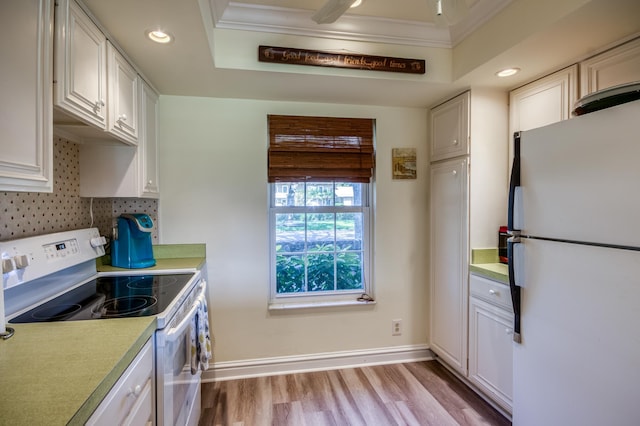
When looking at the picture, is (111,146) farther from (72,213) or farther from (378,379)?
(378,379)

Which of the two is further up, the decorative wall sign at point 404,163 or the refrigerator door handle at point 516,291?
the decorative wall sign at point 404,163

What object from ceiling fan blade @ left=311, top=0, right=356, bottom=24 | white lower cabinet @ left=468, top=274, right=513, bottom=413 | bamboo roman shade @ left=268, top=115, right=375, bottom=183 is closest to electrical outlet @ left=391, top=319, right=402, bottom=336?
white lower cabinet @ left=468, top=274, right=513, bottom=413

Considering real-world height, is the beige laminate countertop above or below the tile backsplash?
below

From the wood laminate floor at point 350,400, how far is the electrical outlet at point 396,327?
0.28 m

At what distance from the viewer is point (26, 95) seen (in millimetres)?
914

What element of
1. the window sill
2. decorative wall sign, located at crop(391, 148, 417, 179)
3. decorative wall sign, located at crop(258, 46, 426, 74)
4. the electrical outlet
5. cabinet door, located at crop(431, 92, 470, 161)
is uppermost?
decorative wall sign, located at crop(258, 46, 426, 74)

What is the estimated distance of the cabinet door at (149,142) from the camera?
1.86 m

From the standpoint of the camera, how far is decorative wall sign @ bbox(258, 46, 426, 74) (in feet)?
5.85

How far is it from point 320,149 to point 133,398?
1.93 m

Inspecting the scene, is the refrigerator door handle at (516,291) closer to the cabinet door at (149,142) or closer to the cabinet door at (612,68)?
the cabinet door at (612,68)

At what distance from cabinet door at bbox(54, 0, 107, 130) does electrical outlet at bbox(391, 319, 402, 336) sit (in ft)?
8.07

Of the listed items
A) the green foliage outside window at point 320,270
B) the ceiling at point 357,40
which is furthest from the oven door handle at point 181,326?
the ceiling at point 357,40

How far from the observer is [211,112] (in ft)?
7.41

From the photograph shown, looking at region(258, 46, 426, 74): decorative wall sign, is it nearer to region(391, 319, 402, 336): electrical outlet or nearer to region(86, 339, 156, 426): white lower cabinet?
region(86, 339, 156, 426): white lower cabinet
